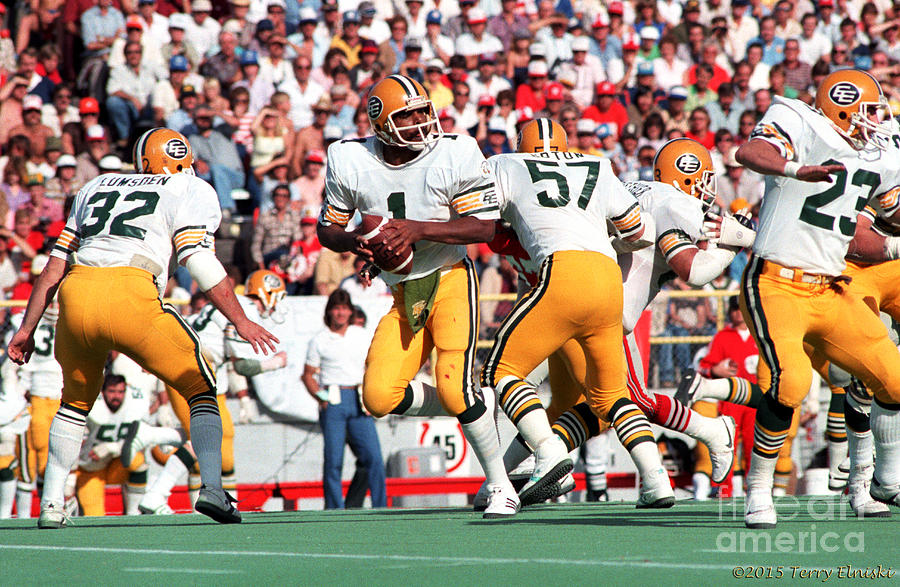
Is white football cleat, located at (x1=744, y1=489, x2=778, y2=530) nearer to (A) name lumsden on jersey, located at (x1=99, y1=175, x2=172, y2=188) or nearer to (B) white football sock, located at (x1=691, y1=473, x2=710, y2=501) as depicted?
(A) name lumsden on jersey, located at (x1=99, y1=175, x2=172, y2=188)

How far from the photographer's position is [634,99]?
15.6 meters

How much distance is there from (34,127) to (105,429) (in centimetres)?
440

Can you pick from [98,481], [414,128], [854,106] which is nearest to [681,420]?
[854,106]

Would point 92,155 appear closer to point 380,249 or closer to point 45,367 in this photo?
point 45,367

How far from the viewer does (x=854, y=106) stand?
5.84 m

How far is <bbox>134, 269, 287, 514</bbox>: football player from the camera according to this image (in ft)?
32.4

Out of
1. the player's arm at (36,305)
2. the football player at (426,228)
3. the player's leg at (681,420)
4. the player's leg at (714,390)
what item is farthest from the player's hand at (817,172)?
the player's arm at (36,305)

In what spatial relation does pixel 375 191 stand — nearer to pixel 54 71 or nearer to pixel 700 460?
pixel 700 460

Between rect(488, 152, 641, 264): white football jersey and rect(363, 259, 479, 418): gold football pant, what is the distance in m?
0.41

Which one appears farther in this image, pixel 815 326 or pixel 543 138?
pixel 543 138

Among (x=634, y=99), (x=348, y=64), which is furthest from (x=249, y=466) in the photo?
(x=634, y=99)

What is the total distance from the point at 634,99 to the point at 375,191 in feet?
31.9

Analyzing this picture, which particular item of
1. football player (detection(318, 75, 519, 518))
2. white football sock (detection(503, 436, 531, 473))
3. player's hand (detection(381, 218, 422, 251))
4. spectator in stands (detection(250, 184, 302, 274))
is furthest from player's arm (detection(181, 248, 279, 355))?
spectator in stands (detection(250, 184, 302, 274))

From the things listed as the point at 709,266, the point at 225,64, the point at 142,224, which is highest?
the point at 225,64
